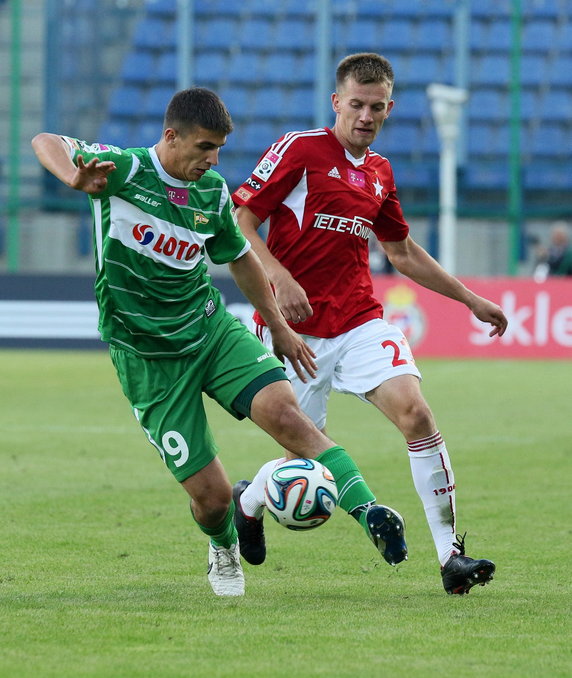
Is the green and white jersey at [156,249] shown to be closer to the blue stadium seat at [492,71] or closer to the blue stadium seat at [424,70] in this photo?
the blue stadium seat at [492,71]

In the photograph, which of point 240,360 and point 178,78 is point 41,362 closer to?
point 178,78

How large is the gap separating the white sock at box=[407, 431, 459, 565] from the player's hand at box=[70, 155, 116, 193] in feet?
5.89

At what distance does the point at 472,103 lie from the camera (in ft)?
84.7

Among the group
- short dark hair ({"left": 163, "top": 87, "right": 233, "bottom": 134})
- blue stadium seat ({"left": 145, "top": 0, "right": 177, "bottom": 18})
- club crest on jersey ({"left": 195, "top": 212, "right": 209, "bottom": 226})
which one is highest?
blue stadium seat ({"left": 145, "top": 0, "right": 177, "bottom": 18})

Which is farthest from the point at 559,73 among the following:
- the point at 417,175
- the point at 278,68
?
the point at 278,68

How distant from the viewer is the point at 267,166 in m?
6.05

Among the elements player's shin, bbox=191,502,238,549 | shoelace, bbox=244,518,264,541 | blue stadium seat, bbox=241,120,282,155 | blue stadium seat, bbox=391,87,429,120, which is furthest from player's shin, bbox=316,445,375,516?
blue stadium seat, bbox=391,87,429,120

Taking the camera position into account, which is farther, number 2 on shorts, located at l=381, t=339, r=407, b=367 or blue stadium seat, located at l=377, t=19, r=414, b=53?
blue stadium seat, located at l=377, t=19, r=414, b=53

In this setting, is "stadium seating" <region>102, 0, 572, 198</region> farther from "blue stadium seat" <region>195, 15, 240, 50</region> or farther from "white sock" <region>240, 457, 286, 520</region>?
"white sock" <region>240, 457, 286, 520</region>

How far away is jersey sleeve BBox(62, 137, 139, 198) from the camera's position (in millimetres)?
4996

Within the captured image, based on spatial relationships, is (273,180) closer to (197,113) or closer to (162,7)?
(197,113)

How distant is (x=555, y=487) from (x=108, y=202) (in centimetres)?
438

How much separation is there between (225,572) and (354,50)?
69.5ft

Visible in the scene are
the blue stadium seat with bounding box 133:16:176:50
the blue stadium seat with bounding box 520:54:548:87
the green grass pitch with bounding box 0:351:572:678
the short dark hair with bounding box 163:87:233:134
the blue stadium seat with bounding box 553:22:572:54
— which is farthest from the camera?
the blue stadium seat with bounding box 553:22:572:54
